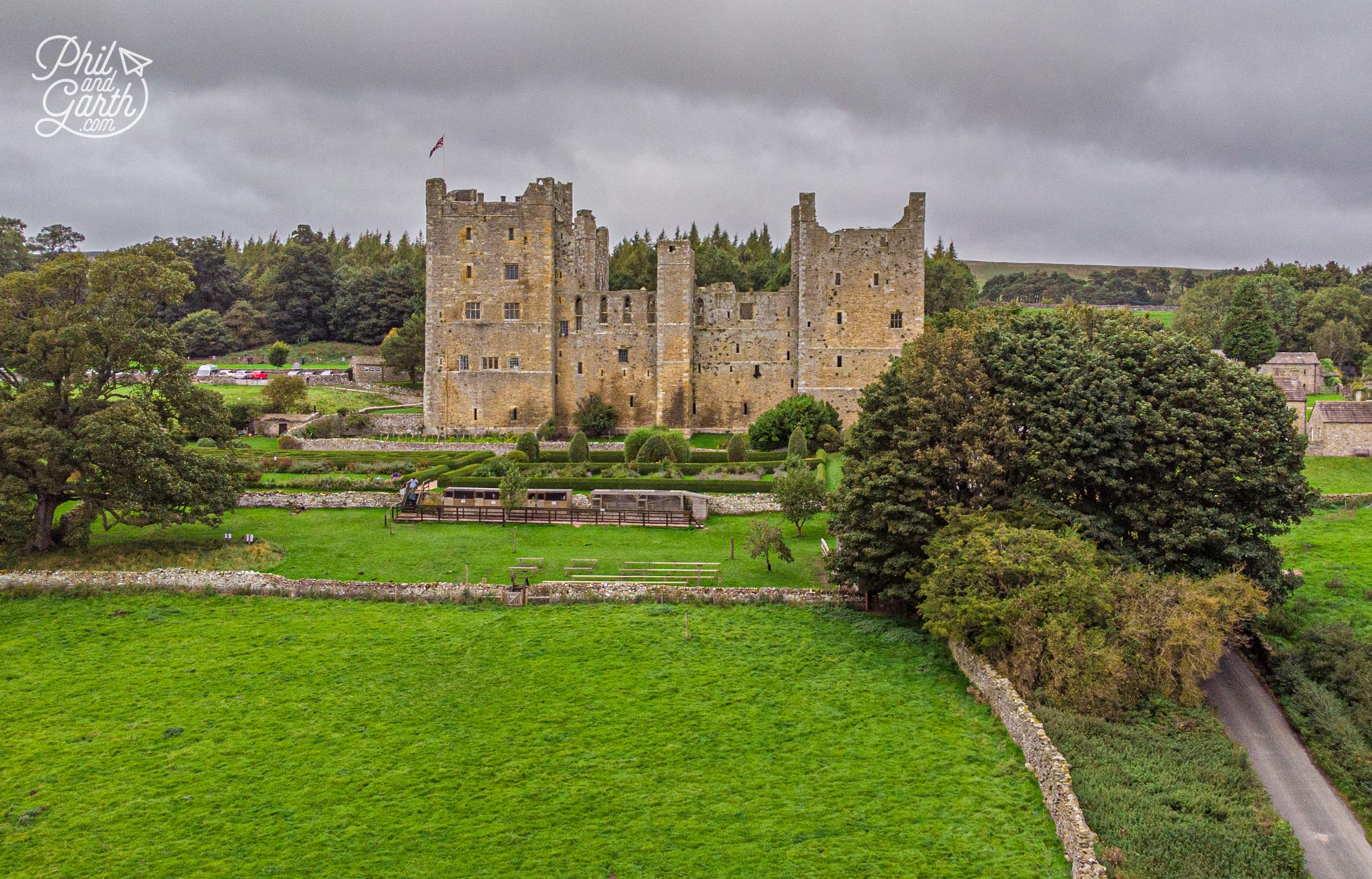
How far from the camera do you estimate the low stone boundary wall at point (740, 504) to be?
127ft

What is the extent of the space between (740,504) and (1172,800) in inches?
910

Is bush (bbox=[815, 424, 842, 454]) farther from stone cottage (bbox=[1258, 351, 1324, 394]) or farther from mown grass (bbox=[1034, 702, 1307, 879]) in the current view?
stone cottage (bbox=[1258, 351, 1324, 394])

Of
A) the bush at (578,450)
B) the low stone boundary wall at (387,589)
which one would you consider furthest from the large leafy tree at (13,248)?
the low stone boundary wall at (387,589)

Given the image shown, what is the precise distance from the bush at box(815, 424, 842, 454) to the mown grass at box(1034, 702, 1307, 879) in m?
30.7

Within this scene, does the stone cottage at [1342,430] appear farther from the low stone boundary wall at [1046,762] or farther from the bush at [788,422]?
the low stone boundary wall at [1046,762]

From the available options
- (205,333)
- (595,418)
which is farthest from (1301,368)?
(205,333)

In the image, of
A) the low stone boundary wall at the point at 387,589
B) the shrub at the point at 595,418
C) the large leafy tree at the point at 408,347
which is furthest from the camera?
the large leafy tree at the point at 408,347

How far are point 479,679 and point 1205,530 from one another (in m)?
18.1

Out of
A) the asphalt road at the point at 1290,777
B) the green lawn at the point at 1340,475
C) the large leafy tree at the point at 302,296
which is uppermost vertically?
the large leafy tree at the point at 302,296

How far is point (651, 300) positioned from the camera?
205 ft

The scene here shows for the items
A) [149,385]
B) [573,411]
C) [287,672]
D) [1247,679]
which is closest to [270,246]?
[573,411]

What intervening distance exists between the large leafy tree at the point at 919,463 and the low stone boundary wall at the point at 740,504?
10.3 m

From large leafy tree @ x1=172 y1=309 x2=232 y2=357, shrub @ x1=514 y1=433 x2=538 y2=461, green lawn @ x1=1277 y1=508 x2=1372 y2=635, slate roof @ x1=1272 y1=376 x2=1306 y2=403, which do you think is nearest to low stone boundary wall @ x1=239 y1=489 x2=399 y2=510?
shrub @ x1=514 y1=433 x2=538 y2=461

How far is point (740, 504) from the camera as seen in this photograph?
3906 centimetres
